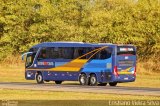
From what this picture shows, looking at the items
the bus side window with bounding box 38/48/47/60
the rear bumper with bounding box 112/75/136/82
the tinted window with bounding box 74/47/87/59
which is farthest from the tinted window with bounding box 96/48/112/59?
the bus side window with bounding box 38/48/47/60

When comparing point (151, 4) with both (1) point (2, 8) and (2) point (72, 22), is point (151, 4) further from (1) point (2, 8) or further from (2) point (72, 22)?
(1) point (2, 8)

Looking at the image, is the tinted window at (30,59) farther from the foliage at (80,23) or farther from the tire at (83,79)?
the foliage at (80,23)

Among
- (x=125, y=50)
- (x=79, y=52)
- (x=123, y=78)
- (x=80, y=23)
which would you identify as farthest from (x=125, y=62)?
(x=80, y=23)

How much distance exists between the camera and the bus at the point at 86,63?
39250 mm

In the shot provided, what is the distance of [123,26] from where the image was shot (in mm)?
66062

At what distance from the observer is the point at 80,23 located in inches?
2820

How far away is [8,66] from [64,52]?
23001 mm

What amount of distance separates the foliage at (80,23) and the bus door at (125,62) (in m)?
23.3

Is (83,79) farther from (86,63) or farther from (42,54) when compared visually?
(42,54)

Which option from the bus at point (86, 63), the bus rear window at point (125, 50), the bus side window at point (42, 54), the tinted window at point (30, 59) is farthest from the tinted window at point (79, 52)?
the tinted window at point (30, 59)

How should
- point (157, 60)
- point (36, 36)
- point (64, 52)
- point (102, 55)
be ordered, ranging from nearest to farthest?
point (102, 55) → point (64, 52) → point (157, 60) → point (36, 36)

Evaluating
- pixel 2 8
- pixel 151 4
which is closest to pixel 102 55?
pixel 151 4

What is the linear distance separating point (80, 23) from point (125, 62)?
32268 mm

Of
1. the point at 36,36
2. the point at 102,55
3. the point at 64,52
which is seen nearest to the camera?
the point at 102,55
